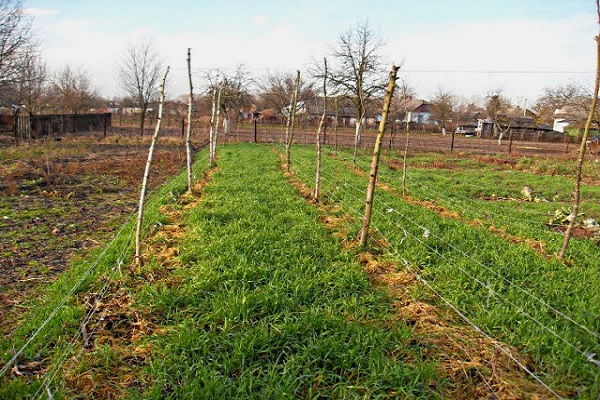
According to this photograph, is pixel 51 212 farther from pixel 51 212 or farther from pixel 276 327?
pixel 276 327

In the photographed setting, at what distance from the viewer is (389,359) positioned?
3.10 m

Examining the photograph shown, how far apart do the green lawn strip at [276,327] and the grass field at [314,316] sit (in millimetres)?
15

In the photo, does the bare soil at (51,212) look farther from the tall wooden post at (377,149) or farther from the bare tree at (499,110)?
the bare tree at (499,110)

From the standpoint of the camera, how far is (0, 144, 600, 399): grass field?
2885mm

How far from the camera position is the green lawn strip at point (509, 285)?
3166 millimetres

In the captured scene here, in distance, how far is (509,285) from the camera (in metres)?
4.47

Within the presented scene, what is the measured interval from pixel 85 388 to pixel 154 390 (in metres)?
0.55

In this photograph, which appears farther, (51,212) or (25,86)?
(25,86)

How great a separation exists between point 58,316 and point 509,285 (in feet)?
15.6

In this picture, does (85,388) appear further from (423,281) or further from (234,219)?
(234,219)

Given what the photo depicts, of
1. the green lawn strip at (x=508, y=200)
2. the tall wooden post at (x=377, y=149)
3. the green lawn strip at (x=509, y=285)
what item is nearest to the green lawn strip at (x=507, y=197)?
the green lawn strip at (x=508, y=200)

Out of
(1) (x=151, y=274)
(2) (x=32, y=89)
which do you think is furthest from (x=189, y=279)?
(2) (x=32, y=89)

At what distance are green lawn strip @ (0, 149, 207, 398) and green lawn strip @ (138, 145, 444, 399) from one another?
0.72 meters

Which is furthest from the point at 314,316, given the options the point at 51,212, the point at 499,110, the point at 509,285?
the point at 499,110
